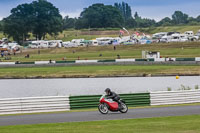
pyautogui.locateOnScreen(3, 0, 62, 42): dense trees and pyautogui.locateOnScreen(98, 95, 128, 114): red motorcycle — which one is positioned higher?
pyautogui.locateOnScreen(3, 0, 62, 42): dense trees

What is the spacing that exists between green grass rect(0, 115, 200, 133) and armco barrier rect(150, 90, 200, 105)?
638 centimetres

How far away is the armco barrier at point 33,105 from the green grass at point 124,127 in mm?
5249

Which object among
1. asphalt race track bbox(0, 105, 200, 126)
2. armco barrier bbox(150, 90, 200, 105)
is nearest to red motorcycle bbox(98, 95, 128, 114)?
asphalt race track bbox(0, 105, 200, 126)

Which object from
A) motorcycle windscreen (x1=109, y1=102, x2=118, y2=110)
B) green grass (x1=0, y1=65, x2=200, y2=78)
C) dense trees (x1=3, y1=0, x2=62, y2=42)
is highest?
dense trees (x1=3, y1=0, x2=62, y2=42)

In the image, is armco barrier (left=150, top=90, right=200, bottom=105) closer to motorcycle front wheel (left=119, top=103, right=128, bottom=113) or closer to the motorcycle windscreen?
motorcycle front wheel (left=119, top=103, right=128, bottom=113)

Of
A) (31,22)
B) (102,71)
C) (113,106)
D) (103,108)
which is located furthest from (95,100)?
(31,22)

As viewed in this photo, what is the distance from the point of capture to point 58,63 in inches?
3130

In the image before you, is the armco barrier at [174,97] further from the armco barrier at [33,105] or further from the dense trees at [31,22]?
the dense trees at [31,22]

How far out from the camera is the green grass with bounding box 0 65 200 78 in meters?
65.4

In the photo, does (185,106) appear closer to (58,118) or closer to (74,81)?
(58,118)

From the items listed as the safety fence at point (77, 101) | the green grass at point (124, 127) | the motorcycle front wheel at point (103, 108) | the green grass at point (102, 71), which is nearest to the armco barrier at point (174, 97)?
the safety fence at point (77, 101)

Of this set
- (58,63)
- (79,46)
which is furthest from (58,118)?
(79,46)

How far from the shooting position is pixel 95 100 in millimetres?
28172

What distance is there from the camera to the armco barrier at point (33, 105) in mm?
26172
